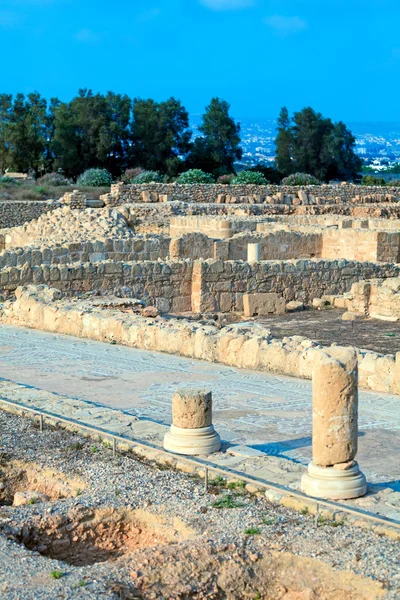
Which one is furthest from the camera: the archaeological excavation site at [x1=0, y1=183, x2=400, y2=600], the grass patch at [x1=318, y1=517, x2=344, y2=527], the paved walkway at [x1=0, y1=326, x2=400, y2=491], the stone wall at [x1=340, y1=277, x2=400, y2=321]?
the stone wall at [x1=340, y1=277, x2=400, y2=321]

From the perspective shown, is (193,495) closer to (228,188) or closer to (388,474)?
(388,474)

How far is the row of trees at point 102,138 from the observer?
2183 inches

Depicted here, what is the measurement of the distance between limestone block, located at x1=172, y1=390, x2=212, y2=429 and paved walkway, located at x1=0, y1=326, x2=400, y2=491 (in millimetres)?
582

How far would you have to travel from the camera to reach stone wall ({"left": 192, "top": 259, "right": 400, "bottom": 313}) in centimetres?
1762

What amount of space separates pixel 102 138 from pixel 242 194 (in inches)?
656

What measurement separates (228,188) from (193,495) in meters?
35.4

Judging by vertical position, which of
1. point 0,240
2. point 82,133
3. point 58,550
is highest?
point 82,133

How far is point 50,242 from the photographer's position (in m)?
21.2

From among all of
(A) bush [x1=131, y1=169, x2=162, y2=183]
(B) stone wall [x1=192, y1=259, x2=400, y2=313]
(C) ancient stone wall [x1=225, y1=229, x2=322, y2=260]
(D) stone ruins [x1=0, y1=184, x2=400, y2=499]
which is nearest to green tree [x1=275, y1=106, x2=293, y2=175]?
(A) bush [x1=131, y1=169, x2=162, y2=183]

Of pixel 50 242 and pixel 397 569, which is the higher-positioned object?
pixel 50 242

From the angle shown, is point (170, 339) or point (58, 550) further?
point (170, 339)

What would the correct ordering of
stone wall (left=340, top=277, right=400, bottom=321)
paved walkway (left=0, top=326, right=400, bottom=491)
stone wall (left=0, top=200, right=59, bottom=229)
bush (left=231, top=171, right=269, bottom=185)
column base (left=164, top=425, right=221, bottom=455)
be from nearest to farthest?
1. column base (left=164, top=425, right=221, bottom=455)
2. paved walkway (left=0, top=326, right=400, bottom=491)
3. stone wall (left=340, top=277, right=400, bottom=321)
4. stone wall (left=0, top=200, right=59, bottom=229)
5. bush (left=231, top=171, right=269, bottom=185)

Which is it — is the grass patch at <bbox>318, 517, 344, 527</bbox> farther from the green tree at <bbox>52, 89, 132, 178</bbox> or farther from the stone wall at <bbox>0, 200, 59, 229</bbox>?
the green tree at <bbox>52, 89, 132, 178</bbox>

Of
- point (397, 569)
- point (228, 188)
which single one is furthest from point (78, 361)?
point (228, 188)
